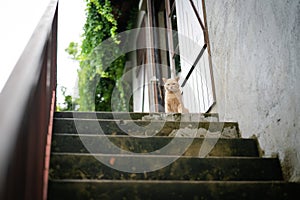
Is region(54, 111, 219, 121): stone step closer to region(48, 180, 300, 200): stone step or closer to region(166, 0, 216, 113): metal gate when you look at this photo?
region(166, 0, 216, 113): metal gate

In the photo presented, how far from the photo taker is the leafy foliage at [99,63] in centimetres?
585

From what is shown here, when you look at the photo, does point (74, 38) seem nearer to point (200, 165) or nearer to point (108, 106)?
point (108, 106)

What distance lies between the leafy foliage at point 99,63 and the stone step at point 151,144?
12.5 feet

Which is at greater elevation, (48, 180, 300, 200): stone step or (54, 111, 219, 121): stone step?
(54, 111, 219, 121): stone step

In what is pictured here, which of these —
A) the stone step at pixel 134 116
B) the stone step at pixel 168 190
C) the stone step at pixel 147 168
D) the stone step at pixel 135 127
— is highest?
the stone step at pixel 134 116

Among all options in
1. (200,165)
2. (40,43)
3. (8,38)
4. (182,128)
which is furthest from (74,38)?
(40,43)

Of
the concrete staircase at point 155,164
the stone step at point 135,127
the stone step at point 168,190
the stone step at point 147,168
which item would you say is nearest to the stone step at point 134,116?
the concrete staircase at point 155,164

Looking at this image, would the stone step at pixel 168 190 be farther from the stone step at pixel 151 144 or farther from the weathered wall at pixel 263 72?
the stone step at pixel 151 144

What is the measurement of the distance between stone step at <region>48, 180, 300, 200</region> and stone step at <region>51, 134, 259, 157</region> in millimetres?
511

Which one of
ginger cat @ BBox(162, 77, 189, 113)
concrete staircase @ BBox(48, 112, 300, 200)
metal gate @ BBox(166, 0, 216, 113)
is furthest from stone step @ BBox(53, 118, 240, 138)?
ginger cat @ BBox(162, 77, 189, 113)

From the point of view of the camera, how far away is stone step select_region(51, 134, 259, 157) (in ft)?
6.23

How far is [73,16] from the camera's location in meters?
5.84

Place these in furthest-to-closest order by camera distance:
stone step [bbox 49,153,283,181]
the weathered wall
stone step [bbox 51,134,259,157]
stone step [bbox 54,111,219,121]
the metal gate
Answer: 1. the metal gate
2. stone step [bbox 54,111,219,121]
3. stone step [bbox 51,134,259,157]
4. the weathered wall
5. stone step [bbox 49,153,283,181]

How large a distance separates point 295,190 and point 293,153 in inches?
10.9
